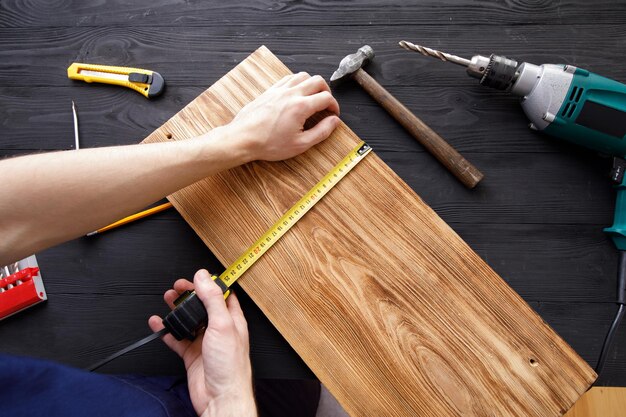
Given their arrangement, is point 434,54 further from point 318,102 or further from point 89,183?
point 89,183

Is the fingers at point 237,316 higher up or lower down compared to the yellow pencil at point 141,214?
lower down

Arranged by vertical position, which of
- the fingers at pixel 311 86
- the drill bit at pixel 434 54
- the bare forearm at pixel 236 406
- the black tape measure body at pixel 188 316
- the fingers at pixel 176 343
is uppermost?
the drill bit at pixel 434 54

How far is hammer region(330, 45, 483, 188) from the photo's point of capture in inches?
42.5

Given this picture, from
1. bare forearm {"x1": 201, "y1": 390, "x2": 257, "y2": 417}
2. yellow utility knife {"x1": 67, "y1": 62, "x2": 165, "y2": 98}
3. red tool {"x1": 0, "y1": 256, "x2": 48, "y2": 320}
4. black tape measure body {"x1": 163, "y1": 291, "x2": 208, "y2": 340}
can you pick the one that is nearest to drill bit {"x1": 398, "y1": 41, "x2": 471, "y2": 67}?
yellow utility knife {"x1": 67, "y1": 62, "x2": 165, "y2": 98}

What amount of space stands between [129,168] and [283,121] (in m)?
0.37

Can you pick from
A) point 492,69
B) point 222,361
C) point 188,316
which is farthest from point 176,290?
point 492,69

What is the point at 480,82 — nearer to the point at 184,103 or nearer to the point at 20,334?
the point at 184,103

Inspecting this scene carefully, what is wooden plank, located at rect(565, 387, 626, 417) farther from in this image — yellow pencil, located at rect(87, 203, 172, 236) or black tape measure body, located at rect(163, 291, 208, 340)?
yellow pencil, located at rect(87, 203, 172, 236)

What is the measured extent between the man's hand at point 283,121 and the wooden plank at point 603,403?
1.03 metres

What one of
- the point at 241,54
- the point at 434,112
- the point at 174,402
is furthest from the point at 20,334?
the point at 434,112

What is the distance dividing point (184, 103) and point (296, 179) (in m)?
0.51

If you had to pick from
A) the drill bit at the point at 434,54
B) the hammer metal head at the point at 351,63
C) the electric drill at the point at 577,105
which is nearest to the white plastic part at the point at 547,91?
the electric drill at the point at 577,105

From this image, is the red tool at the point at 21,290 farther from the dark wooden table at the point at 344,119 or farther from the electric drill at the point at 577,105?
the electric drill at the point at 577,105

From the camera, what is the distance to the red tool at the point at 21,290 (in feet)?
3.60
